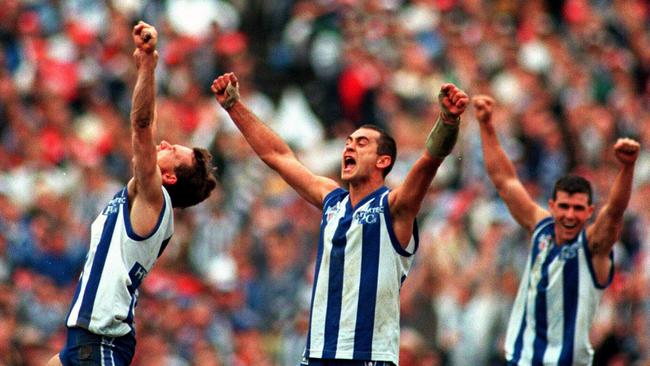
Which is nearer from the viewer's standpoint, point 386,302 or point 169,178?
point 386,302

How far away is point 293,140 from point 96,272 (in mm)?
9427

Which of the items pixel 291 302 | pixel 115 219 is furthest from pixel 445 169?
pixel 115 219

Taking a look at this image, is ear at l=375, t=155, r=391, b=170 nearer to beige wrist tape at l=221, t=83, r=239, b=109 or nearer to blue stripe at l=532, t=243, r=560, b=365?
beige wrist tape at l=221, t=83, r=239, b=109

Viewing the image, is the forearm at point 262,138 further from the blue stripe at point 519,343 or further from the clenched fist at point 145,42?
the blue stripe at point 519,343

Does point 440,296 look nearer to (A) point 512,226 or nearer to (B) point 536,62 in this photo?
(A) point 512,226

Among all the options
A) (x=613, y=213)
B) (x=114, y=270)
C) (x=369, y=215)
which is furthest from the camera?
(x=613, y=213)

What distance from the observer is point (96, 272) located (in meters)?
9.95

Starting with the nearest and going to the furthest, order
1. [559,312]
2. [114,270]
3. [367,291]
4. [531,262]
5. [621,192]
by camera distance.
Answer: [114,270] < [367,291] < [621,192] < [559,312] < [531,262]

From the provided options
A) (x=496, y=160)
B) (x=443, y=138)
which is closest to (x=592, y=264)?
(x=496, y=160)

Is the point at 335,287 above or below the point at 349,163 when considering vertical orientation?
below

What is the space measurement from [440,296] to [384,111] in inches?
133

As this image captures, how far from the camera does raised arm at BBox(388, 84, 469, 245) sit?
31.4ft

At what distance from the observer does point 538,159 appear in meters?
17.5

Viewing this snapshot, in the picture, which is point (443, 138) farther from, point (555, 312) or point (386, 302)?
point (555, 312)
